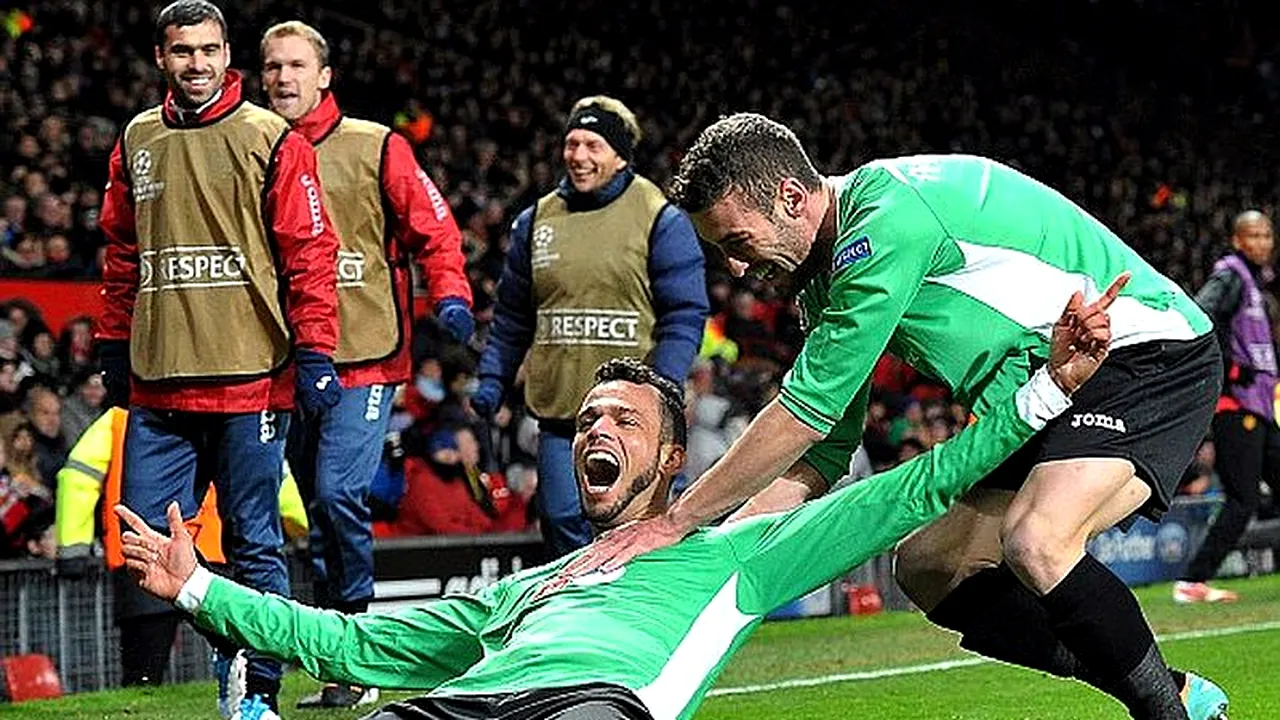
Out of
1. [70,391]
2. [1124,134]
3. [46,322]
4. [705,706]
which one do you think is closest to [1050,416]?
[705,706]

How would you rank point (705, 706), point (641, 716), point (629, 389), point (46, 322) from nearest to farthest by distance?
1. point (641, 716)
2. point (629, 389)
3. point (705, 706)
4. point (46, 322)

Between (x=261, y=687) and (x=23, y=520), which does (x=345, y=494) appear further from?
(x=23, y=520)

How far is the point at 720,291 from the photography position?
66.9 feet

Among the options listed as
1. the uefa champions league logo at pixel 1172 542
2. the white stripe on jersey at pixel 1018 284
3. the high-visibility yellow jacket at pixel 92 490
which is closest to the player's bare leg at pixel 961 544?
the white stripe on jersey at pixel 1018 284

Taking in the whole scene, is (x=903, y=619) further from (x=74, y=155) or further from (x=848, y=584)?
(x=74, y=155)

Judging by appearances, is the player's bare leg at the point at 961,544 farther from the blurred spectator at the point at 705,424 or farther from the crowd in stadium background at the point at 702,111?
the blurred spectator at the point at 705,424

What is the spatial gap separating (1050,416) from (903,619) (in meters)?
9.00

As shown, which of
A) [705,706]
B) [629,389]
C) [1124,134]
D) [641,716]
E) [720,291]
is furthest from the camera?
[1124,134]

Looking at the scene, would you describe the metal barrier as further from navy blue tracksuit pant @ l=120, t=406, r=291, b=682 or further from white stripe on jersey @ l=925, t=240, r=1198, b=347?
white stripe on jersey @ l=925, t=240, r=1198, b=347

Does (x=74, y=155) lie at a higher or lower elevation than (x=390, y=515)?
higher

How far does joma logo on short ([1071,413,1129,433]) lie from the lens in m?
5.68

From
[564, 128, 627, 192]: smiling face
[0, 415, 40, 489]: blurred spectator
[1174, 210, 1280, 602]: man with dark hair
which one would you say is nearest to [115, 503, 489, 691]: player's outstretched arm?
[564, 128, 627, 192]: smiling face

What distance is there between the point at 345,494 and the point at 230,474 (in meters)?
0.84

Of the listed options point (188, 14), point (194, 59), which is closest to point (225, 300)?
point (194, 59)
